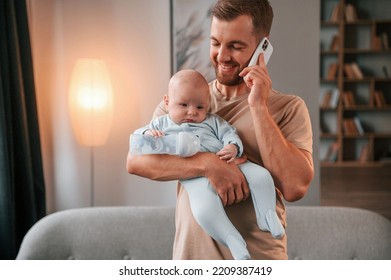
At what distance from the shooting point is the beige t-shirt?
63cm

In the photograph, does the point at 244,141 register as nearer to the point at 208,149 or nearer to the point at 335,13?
the point at 208,149

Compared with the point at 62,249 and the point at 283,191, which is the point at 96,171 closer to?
the point at 62,249

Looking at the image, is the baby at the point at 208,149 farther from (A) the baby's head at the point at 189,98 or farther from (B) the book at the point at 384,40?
(B) the book at the point at 384,40

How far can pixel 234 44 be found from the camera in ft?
2.08

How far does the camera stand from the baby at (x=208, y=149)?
61 cm

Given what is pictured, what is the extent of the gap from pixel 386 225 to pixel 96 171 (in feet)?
1.89

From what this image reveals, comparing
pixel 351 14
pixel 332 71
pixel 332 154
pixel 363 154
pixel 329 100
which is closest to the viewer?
pixel 332 154

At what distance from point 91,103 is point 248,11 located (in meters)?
0.58

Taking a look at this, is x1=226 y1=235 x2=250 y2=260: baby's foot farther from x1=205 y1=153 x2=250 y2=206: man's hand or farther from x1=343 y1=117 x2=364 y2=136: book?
x1=343 y1=117 x2=364 y2=136: book

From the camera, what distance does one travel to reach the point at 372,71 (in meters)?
1.82

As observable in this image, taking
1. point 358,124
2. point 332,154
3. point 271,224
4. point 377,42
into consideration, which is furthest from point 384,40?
point 271,224

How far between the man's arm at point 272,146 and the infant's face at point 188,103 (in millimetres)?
52

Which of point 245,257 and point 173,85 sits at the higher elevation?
point 173,85
